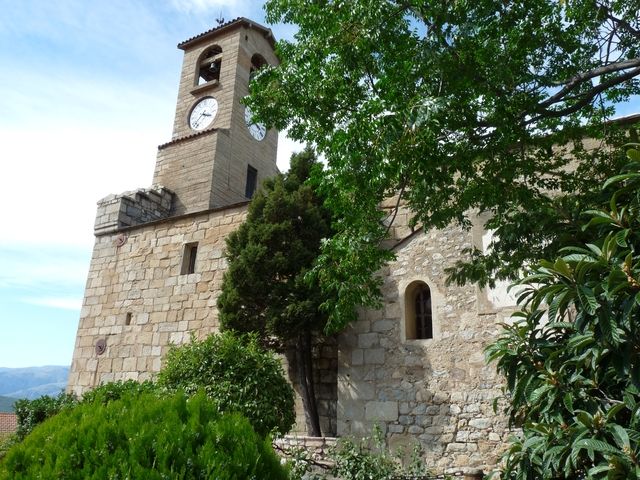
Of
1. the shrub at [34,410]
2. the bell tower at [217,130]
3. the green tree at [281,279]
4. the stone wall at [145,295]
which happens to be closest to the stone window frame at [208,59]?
the bell tower at [217,130]

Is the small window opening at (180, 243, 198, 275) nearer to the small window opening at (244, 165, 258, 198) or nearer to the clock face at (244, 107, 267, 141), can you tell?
the small window opening at (244, 165, 258, 198)

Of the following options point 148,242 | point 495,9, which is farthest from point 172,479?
point 148,242

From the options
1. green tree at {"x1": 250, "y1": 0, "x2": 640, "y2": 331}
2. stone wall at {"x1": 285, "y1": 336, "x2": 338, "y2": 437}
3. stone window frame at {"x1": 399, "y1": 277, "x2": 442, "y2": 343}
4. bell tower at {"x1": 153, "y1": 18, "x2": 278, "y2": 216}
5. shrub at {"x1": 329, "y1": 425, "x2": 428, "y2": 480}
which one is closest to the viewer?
green tree at {"x1": 250, "y1": 0, "x2": 640, "y2": 331}

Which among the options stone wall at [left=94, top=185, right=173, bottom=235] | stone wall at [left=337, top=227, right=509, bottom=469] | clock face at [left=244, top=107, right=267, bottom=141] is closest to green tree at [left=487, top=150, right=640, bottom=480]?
stone wall at [left=337, top=227, right=509, bottom=469]

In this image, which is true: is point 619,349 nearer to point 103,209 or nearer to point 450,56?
point 450,56

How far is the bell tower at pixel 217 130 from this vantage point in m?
13.1

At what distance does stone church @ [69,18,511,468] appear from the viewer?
20.7 ft

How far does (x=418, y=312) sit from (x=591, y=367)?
3.79 metres

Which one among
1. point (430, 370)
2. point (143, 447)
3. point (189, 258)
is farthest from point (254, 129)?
point (143, 447)

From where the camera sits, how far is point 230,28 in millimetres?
14766

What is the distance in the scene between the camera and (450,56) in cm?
423

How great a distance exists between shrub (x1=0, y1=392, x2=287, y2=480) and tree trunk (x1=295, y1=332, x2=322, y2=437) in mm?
4430

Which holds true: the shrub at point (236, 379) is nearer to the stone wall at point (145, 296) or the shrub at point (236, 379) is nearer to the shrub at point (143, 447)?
the shrub at point (143, 447)

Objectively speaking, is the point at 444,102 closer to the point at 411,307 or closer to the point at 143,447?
the point at 143,447
